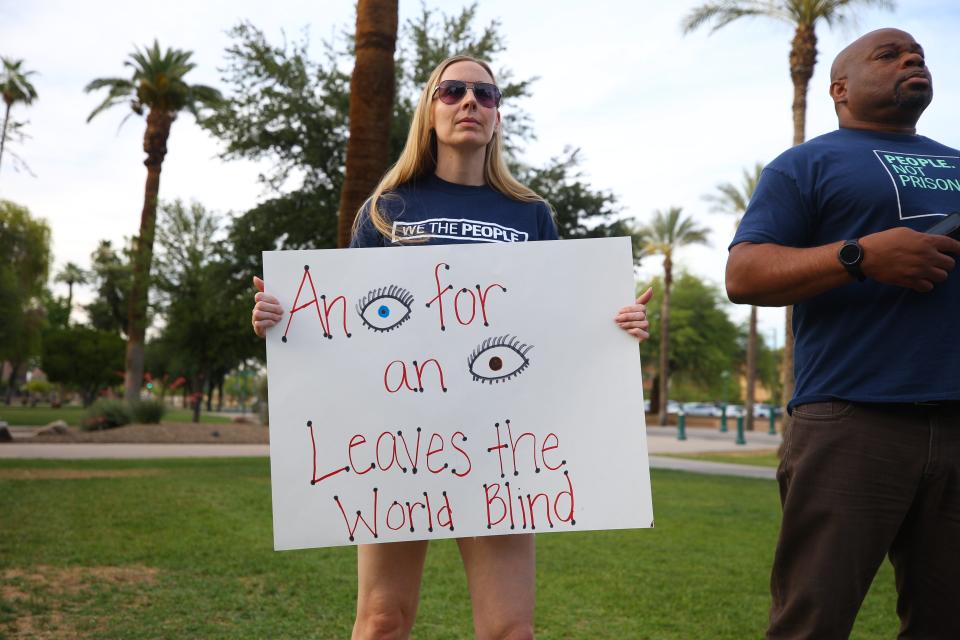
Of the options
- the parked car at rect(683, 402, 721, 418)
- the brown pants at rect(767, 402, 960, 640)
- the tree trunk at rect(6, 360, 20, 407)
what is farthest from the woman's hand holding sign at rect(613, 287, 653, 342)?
the parked car at rect(683, 402, 721, 418)

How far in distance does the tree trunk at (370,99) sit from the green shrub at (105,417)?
18.3 meters

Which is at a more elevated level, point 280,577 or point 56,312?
point 56,312

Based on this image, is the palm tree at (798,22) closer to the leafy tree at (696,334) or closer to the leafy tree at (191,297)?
the leafy tree at (191,297)

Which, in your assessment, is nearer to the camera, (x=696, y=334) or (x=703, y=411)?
(x=696, y=334)

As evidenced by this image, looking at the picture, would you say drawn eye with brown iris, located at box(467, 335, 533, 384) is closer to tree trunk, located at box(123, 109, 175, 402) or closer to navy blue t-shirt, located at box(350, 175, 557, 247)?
navy blue t-shirt, located at box(350, 175, 557, 247)

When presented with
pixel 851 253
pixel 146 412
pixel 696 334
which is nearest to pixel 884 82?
pixel 851 253

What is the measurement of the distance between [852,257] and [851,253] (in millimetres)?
11

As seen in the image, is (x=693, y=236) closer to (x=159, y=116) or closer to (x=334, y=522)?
(x=159, y=116)

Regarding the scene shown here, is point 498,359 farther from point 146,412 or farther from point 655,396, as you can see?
point 655,396

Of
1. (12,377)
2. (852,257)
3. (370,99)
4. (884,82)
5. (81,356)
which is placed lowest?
(852,257)

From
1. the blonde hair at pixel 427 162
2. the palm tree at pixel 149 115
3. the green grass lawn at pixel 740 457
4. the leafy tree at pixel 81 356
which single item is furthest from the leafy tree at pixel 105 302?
the blonde hair at pixel 427 162

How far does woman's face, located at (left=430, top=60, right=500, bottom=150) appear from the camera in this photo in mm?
2879

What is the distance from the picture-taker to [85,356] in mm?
60250

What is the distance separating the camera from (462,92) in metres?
2.90
